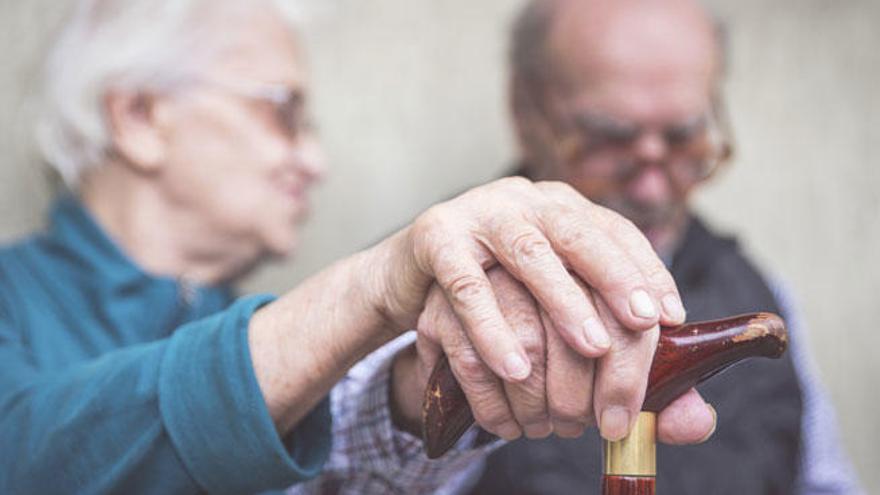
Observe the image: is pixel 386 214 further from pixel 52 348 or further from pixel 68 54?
pixel 52 348

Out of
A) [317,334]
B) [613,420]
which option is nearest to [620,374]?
[613,420]

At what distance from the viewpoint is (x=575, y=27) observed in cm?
189

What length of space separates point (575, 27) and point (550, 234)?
3.78 ft

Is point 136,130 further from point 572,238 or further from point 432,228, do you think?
point 572,238

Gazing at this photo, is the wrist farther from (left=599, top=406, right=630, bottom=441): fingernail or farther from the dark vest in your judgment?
the dark vest

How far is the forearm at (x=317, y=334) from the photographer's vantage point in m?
0.95

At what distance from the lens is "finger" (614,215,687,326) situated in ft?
2.60

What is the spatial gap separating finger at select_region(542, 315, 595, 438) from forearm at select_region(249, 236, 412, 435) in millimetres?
194

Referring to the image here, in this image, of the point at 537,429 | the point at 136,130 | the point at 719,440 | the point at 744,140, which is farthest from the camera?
the point at 744,140

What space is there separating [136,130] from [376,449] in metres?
0.82

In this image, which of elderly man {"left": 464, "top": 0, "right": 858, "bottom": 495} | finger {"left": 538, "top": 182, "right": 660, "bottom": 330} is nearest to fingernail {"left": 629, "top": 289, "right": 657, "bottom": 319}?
finger {"left": 538, "top": 182, "right": 660, "bottom": 330}

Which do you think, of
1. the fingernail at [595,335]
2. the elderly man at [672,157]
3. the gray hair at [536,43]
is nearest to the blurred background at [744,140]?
the gray hair at [536,43]

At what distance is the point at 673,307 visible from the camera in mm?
799

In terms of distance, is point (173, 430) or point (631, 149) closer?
point (173, 430)
